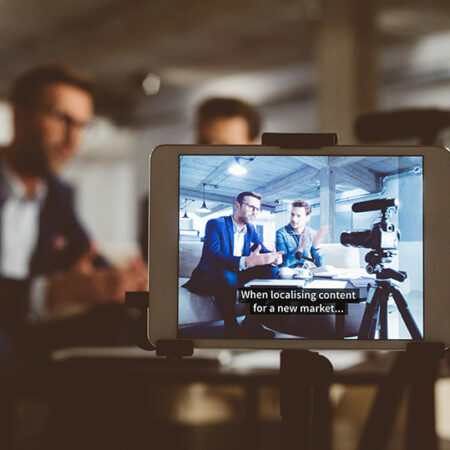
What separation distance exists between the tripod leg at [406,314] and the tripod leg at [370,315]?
0.8 inches

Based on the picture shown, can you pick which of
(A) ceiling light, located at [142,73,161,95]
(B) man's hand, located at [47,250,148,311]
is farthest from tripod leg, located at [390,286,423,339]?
(A) ceiling light, located at [142,73,161,95]

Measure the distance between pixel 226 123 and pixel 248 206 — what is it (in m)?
1.32

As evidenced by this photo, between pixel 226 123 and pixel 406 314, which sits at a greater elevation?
pixel 226 123

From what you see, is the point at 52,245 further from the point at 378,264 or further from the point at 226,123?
the point at 378,264

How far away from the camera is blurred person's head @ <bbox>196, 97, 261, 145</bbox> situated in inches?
72.3

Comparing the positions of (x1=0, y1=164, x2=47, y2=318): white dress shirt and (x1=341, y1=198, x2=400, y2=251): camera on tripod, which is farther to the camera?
(x1=0, y1=164, x2=47, y2=318): white dress shirt

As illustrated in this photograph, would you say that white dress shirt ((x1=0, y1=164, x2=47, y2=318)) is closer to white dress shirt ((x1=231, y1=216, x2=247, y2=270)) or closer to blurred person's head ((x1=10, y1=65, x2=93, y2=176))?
blurred person's head ((x1=10, y1=65, x2=93, y2=176))

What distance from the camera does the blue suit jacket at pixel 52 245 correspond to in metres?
2.22

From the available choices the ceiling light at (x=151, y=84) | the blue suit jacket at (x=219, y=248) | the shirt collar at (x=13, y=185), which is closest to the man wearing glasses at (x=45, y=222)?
the shirt collar at (x=13, y=185)

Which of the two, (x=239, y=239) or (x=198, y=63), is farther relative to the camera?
(x=198, y=63)

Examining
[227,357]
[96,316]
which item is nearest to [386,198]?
[227,357]

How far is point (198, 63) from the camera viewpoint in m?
3.06

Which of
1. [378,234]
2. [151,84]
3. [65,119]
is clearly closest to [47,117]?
[65,119]

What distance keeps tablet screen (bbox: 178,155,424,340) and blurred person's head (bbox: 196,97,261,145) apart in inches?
49.1
